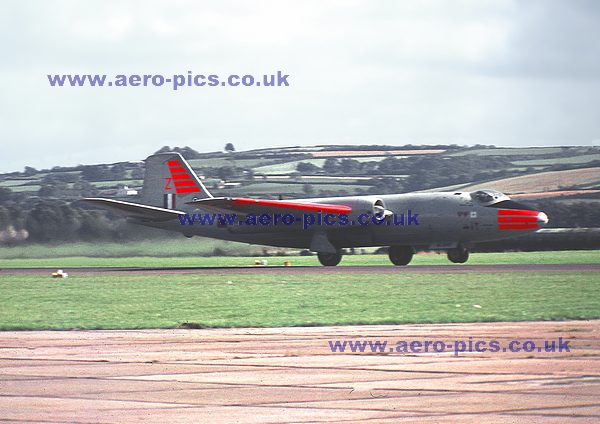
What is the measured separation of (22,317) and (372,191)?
65.5m

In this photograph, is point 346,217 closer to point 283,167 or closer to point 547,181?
point 547,181

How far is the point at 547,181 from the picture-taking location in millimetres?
72500

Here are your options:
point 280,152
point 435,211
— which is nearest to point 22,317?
point 435,211

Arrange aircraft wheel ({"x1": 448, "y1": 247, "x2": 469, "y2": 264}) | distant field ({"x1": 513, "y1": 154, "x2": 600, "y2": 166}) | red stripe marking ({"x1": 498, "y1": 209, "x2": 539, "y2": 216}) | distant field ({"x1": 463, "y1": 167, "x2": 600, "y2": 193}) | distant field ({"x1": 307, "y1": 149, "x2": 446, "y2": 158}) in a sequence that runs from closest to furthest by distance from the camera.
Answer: red stripe marking ({"x1": 498, "y1": 209, "x2": 539, "y2": 216}) → aircraft wheel ({"x1": 448, "y1": 247, "x2": 469, "y2": 264}) → distant field ({"x1": 463, "y1": 167, "x2": 600, "y2": 193}) → distant field ({"x1": 513, "y1": 154, "x2": 600, "y2": 166}) → distant field ({"x1": 307, "y1": 149, "x2": 446, "y2": 158})

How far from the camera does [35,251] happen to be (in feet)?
144

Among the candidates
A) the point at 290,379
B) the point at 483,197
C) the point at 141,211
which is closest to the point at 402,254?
the point at 483,197

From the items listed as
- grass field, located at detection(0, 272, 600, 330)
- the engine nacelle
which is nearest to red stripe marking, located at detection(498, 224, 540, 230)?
the engine nacelle

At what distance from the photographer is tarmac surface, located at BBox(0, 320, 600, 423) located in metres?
9.66

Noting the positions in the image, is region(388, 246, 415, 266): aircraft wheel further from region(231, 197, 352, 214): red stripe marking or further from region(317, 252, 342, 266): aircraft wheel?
region(231, 197, 352, 214): red stripe marking

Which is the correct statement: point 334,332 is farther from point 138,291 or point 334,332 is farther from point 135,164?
point 135,164

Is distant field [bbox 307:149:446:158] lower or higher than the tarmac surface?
higher

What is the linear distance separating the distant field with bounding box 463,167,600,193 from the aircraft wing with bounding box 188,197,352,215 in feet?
115

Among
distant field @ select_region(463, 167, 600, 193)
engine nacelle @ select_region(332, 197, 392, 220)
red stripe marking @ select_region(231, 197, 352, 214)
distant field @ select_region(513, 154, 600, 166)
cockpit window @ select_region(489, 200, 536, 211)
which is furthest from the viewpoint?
distant field @ select_region(513, 154, 600, 166)

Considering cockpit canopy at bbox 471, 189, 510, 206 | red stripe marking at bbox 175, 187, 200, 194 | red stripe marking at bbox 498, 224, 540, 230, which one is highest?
red stripe marking at bbox 175, 187, 200, 194
